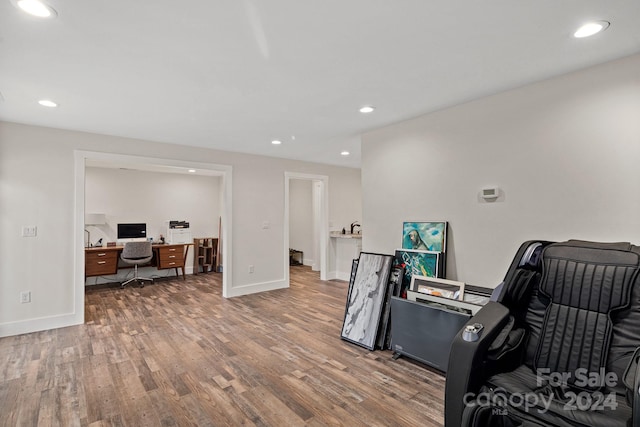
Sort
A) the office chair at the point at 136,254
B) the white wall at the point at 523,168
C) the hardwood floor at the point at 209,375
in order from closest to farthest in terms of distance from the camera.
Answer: the hardwood floor at the point at 209,375 → the white wall at the point at 523,168 → the office chair at the point at 136,254

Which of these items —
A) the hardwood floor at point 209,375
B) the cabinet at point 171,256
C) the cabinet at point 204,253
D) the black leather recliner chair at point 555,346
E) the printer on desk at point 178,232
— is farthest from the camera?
the cabinet at point 204,253

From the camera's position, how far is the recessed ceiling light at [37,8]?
152cm

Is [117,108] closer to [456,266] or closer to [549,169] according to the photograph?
[456,266]

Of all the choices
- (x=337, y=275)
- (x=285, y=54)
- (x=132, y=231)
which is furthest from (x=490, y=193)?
(x=132, y=231)

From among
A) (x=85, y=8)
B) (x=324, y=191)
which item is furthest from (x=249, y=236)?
(x=85, y=8)


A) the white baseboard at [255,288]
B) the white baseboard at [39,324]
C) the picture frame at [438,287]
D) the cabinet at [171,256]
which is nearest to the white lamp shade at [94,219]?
the cabinet at [171,256]

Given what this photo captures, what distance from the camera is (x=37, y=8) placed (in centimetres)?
156

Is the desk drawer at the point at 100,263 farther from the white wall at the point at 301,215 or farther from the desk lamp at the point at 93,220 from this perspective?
the white wall at the point at 301,215

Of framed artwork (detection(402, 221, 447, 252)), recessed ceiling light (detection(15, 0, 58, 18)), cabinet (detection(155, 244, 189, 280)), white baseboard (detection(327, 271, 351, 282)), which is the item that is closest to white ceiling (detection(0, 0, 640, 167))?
recessed ceiling light (detection(15, 0, 58, 18))

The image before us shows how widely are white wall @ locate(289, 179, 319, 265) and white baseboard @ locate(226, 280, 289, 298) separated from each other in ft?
8.11

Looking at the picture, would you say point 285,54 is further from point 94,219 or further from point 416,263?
point 94,219

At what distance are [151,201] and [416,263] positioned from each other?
5.83 metres

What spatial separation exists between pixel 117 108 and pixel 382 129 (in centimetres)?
281

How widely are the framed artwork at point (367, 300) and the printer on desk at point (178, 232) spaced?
14.9ft
